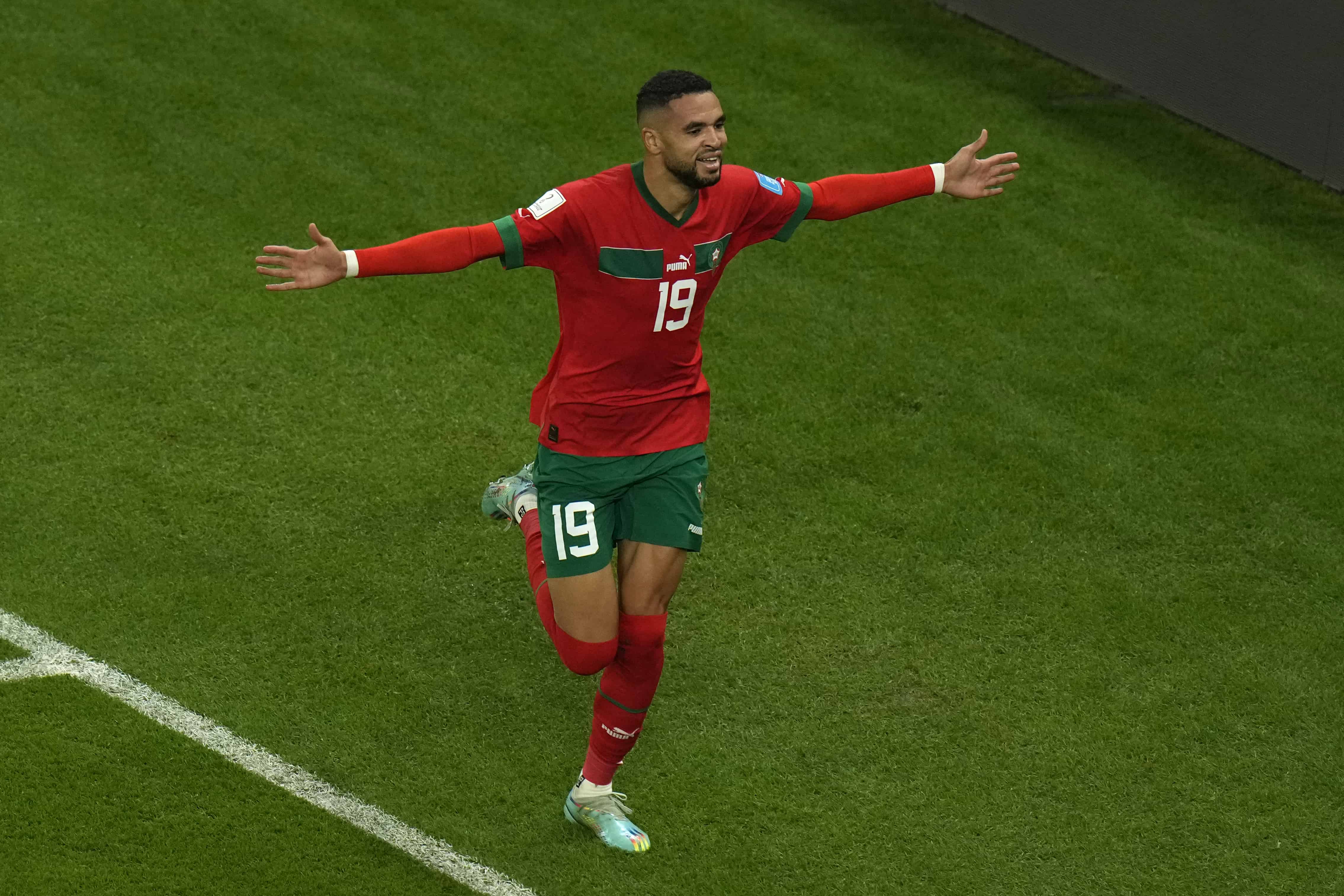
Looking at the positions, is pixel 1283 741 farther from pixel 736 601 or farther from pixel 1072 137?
pixel 1072 137

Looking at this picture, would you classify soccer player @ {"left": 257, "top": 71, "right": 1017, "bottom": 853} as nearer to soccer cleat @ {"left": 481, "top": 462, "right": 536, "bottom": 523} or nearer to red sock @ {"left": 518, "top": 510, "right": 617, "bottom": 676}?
red sock @ {"left": 518, "top": 510, "right": 617, "bottom": 676}

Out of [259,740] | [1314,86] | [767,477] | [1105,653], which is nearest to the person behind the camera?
[259,740]

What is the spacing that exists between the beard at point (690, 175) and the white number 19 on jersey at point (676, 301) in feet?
1.04

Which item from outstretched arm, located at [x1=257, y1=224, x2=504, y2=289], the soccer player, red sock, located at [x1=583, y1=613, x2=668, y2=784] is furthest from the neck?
red sock, located at [x1=583, y1=613, x2=668, y2=784]

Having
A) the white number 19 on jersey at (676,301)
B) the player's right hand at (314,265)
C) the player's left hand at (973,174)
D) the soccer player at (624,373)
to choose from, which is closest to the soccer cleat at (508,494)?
the soccer player at (624,373)

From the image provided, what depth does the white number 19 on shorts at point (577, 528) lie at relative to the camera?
210 inches

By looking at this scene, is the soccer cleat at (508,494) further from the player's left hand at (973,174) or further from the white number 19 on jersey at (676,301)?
the player's left hand at (973,174)

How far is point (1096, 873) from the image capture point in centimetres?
544

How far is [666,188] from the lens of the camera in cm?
526

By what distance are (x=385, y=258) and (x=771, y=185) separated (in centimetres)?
141

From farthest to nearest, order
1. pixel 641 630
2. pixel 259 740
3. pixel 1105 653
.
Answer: pixel 1105 653 → pixel 259 740 → pixel 641 630

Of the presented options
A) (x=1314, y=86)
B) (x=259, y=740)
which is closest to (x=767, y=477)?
(x=259, y=740)

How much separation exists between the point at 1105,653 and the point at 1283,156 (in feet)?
17.3

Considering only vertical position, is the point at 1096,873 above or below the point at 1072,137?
below
